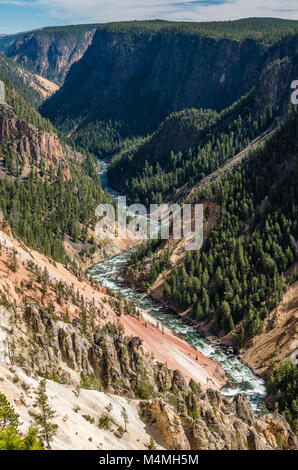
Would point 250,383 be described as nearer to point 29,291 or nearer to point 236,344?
point 236,344

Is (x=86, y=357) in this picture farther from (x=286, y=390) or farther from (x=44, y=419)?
(x=286, y=390)

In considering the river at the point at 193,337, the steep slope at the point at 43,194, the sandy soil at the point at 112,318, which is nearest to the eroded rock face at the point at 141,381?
the sandy soil at the point at 112,318

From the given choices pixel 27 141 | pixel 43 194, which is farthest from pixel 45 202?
pixel 27 141

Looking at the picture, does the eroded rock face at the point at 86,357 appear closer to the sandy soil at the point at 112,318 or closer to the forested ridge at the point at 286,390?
the sandy soil at the point at 112,318

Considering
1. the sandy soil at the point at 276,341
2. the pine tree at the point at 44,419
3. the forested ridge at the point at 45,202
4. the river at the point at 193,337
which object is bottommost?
the river at the point at 193,337

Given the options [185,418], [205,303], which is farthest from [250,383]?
[185,418]

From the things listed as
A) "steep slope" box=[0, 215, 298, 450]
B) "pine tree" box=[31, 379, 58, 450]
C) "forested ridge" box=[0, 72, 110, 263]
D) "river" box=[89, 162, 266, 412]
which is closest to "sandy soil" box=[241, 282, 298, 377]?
"river" box=[89, 162, 266, 412]
